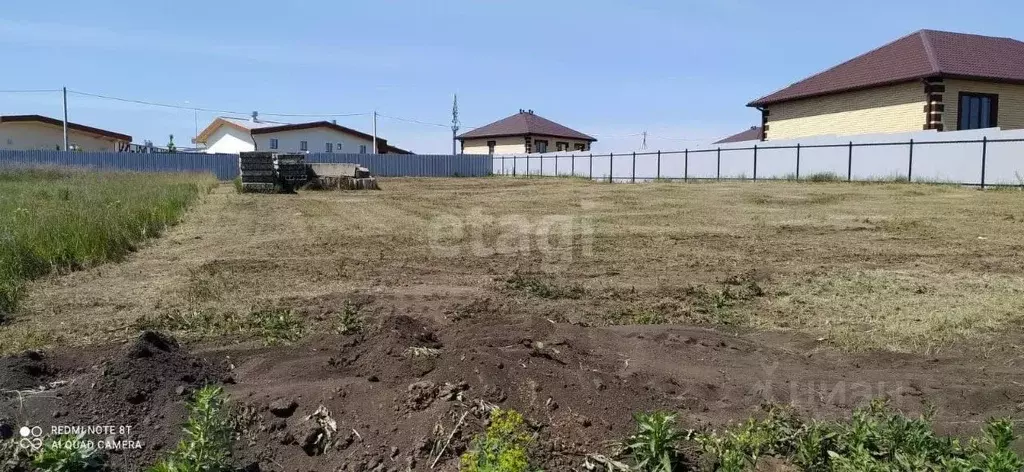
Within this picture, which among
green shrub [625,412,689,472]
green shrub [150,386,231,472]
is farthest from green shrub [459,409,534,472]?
green shrub [150,386,231,472]

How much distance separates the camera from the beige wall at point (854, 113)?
25.4 m

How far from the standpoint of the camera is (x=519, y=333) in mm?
4691

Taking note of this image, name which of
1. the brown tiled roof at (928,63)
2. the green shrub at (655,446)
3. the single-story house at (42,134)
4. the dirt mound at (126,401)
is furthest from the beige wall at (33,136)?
the green shrub at (655,446)

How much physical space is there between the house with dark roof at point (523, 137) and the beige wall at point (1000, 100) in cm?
3315

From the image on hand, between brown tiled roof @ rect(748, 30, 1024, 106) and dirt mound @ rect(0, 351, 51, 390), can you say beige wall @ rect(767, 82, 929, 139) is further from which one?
dirt mound @ rect(0, 351, 51, 390)

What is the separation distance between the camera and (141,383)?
11.7 feet

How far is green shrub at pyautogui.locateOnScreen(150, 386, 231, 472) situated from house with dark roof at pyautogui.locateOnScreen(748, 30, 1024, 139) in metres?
26.1

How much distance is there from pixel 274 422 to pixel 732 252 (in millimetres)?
7035

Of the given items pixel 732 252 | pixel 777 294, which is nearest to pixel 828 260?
pixel 732 252

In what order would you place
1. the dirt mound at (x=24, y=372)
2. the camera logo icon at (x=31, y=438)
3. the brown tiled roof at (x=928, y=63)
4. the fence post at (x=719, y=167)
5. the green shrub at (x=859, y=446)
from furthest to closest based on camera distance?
1. the fence post at (x=719, y=167)
2. the brown tiled roof at (x=928, y=63)
3. the dirt mound at (x=24, y=372)
4. the camera logo icon at (x=31, y=438)
5. the green shrub at (x=859, y=446)

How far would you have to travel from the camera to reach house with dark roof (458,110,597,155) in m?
55.9

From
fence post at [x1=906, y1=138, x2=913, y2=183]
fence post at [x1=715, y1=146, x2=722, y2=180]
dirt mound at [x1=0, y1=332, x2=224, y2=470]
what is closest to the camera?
dirt mound at [x1=0, y1=332, x2=224, y2=470]

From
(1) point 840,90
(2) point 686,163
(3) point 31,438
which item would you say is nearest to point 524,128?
(2) point 686,163

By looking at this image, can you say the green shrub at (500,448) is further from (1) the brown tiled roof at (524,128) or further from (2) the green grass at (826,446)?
(1) the brown tiled roof at (524,128)
